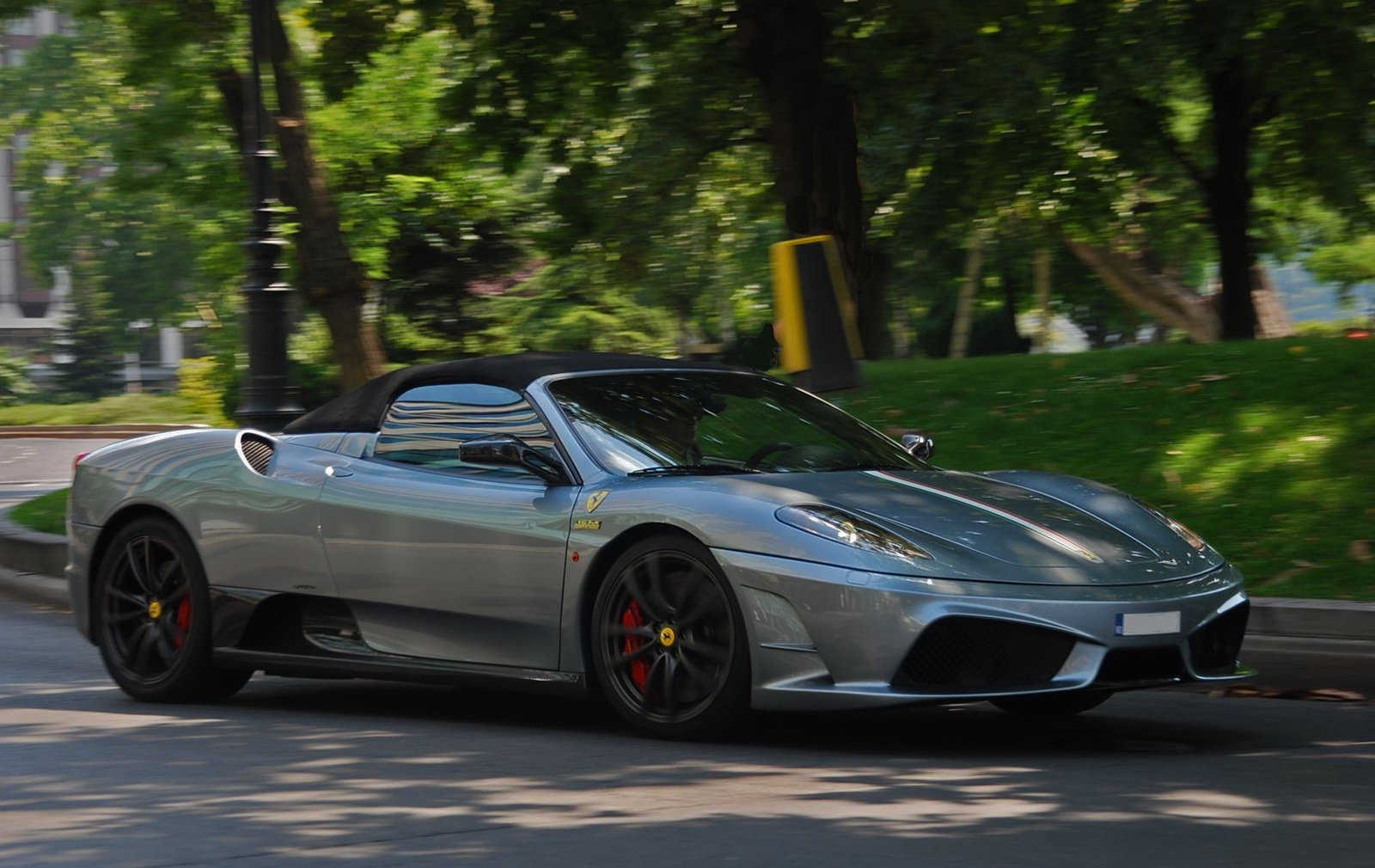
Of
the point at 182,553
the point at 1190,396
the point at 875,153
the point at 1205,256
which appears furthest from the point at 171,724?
the point at 1205,256

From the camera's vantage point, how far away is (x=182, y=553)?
791 centimetres

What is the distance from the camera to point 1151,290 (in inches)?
1334

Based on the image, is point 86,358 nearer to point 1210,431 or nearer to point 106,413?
point 106,413

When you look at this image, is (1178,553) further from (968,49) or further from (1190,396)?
(968,49)

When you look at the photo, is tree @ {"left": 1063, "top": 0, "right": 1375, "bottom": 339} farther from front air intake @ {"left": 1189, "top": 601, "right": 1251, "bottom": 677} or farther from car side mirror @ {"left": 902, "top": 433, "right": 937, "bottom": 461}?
front air intake @ {"left": 1189, "top": 601, "right": 1251, "bottom": 677}

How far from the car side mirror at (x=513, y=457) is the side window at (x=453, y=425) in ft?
0.17

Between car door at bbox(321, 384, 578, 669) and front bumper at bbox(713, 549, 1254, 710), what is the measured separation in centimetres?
92

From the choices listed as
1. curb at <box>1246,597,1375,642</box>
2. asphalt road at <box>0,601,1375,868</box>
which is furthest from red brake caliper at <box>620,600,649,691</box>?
curb at <box>1246,597,1375,642</box>

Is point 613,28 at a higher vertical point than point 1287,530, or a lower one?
higher

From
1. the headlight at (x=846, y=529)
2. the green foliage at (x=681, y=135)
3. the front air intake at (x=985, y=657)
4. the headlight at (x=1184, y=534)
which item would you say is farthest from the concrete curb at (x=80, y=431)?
the front air intake at (x=985, y=657)

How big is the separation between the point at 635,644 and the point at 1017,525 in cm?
134

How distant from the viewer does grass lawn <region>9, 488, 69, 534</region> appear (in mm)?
14578

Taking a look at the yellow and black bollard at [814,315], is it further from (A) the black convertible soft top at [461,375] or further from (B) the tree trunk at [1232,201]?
(B) the tree trunk at [1232,201]

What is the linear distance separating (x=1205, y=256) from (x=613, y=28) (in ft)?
73.4
